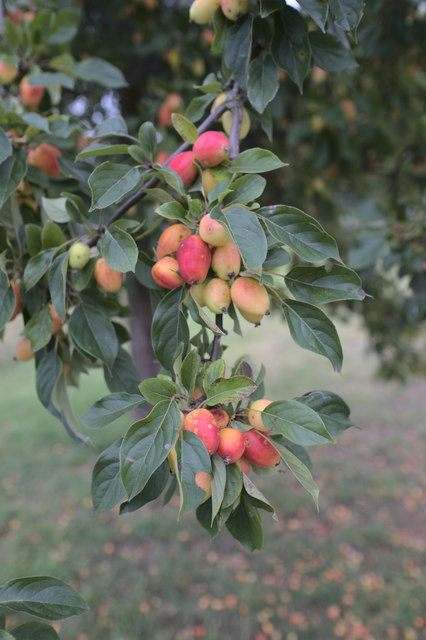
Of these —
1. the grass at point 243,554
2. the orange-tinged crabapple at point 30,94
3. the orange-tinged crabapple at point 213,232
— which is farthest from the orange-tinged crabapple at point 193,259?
the grass at point 243,554

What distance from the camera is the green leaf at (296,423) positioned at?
0.59 meters

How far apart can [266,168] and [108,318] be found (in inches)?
13.5

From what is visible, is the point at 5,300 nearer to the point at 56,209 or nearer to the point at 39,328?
the point at 39,328

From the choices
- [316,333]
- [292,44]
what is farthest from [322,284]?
[292,44]

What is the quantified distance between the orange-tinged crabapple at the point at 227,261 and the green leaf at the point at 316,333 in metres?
0.09

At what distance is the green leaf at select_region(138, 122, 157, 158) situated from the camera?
30.2 inches

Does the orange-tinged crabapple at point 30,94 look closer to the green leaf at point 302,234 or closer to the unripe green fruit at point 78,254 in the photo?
the unripe green fruit at point 78,254

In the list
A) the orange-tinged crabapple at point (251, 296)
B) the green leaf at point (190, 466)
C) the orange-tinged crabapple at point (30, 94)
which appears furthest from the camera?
the orange-tinged crabapple at point (30, 94)

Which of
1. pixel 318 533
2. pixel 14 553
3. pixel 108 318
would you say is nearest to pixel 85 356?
pixel 108 318

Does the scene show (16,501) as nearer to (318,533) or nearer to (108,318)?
(318,533)

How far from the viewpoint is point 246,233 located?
0.62m

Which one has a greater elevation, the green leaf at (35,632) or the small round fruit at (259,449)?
the small round fruit at (259,449)

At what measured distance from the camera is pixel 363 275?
5.83 ft

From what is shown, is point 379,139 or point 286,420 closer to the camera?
point 286,420
